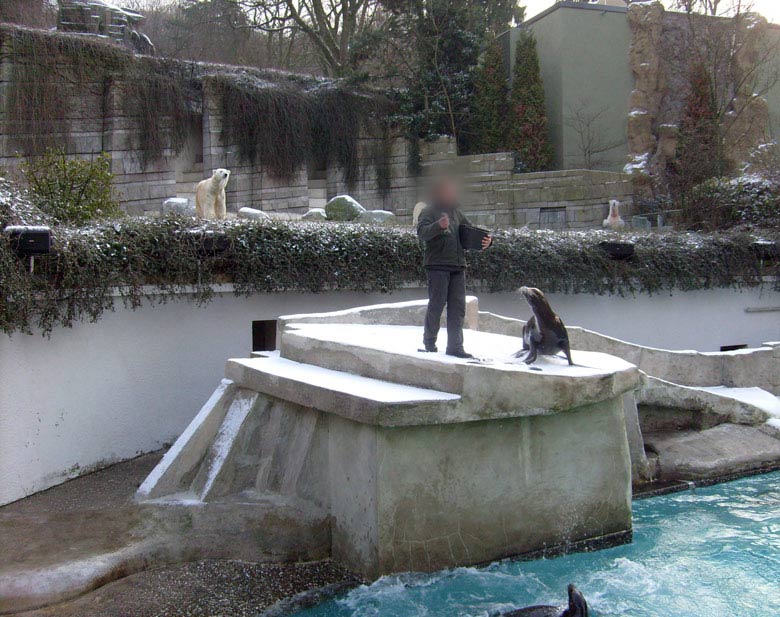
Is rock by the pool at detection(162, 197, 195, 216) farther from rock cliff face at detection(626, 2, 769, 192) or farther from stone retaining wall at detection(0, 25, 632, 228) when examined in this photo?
rock cliff face at detection(626, 2, 769, 192)

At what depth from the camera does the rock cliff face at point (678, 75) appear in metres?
20.2

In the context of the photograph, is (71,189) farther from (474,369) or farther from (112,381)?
(474,369)

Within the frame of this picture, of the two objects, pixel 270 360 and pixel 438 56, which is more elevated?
pixel 438 56

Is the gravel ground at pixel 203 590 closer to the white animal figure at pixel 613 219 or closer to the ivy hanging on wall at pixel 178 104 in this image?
the ivy hanging on wall at pixel 178 104

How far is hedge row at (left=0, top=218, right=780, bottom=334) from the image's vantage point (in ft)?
21.7

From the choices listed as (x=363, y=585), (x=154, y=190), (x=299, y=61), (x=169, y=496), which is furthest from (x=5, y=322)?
(x=299, y=61)

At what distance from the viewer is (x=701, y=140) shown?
19.4 m

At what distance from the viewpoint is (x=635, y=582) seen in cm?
543

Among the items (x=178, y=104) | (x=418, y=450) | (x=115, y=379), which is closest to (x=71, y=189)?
(x=115, y=379)

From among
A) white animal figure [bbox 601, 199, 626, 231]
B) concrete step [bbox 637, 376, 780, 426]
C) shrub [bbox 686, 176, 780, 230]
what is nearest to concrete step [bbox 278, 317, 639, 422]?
concrete step [bbox 637, 376, 780, 426]

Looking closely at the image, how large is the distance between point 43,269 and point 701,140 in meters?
17.1

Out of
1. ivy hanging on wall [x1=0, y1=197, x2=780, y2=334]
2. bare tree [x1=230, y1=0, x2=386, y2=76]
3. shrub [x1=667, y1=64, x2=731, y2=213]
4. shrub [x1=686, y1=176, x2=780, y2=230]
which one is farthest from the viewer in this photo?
bare tree [x1=230, y1=0, x2=386, y2=76]

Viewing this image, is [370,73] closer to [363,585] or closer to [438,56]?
[438,56]

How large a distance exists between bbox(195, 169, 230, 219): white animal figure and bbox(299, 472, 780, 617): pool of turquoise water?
7168 millimetres
